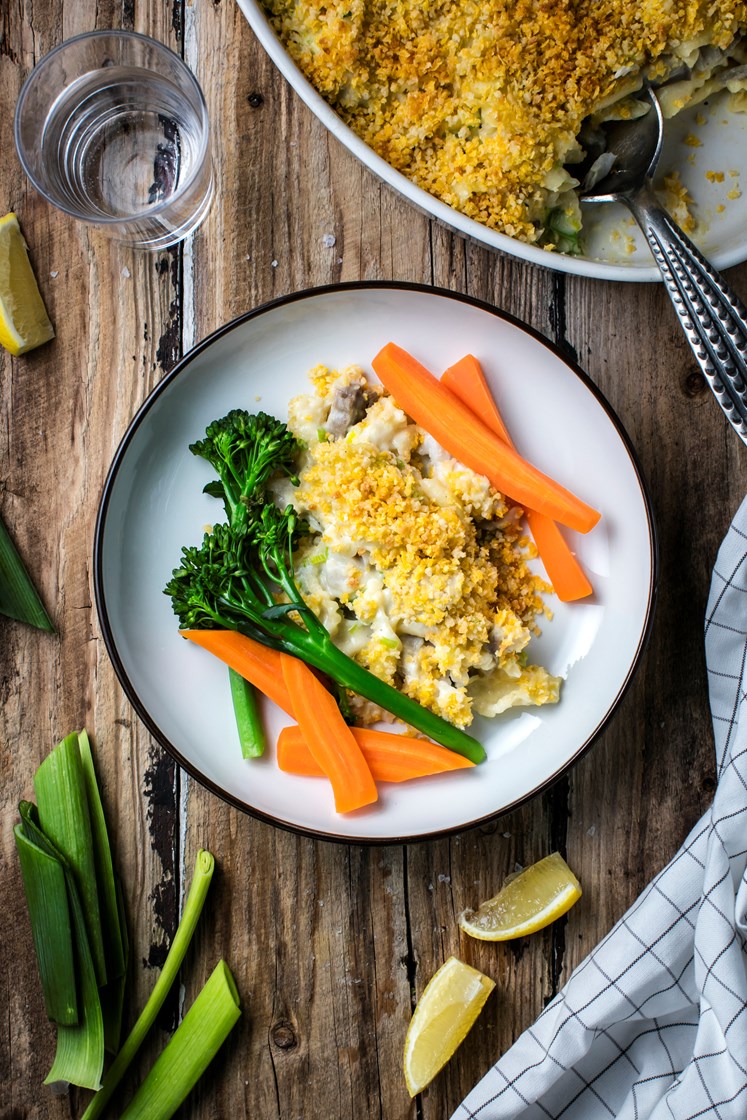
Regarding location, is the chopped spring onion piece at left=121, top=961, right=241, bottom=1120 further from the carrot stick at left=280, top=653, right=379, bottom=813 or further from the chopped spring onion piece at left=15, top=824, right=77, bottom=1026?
the carrot stick at left=280, top=653, right=379, bottom=813

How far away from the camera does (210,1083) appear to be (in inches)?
80.4

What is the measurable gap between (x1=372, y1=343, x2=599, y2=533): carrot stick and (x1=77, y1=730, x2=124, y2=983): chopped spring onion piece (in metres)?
1.06

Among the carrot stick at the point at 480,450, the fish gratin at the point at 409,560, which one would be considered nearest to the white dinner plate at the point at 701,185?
the carrot stick at the point at 480,450

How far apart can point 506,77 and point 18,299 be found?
1.14m

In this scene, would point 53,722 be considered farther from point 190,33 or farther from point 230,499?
point 190,33

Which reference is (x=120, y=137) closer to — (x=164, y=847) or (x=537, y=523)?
(x=537, y=523)

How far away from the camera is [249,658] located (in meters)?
1.84

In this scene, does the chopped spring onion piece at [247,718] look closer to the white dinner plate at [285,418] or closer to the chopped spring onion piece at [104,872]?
the white dinner plate at [285,418]

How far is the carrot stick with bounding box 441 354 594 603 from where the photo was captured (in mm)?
1868

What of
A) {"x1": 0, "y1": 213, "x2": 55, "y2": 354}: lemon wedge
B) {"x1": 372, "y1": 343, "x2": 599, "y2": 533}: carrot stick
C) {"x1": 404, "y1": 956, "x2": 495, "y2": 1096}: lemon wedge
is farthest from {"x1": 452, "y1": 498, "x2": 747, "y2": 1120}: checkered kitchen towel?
{"x1": 0, "y1": 213, "x2": 55, "y2": 354}: lemon wedge

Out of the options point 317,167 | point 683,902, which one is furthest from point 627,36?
point 683,902

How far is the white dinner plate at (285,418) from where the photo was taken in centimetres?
187

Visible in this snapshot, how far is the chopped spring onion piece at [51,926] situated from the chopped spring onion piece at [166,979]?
0.15m

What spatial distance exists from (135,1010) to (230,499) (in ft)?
3.93
